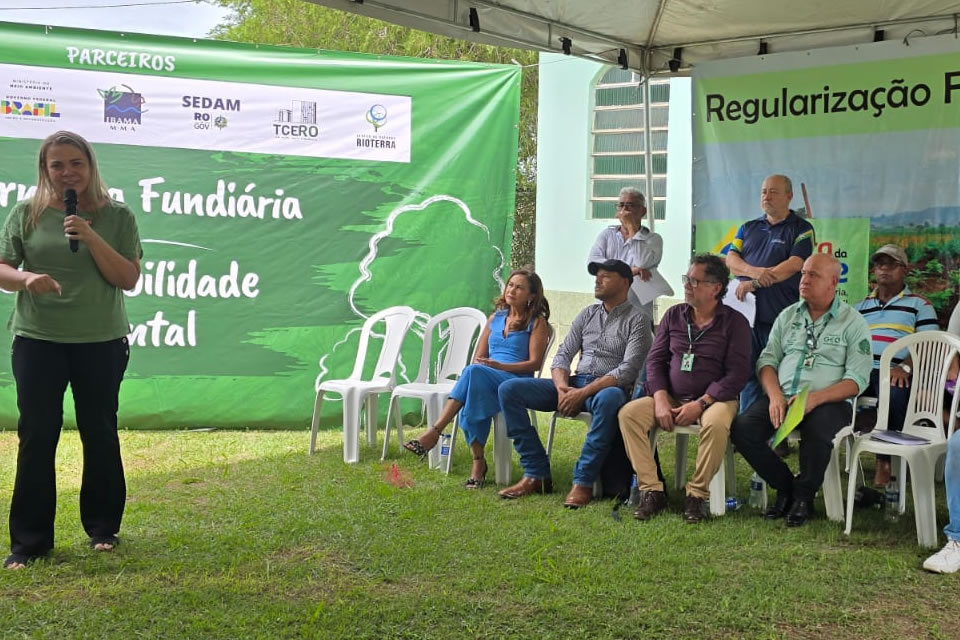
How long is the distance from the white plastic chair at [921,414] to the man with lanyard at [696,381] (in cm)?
59

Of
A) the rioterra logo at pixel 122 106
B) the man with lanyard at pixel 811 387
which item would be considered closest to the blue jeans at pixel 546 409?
the man with lanyard at pixel 811 387

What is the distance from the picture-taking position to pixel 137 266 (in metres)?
3.85

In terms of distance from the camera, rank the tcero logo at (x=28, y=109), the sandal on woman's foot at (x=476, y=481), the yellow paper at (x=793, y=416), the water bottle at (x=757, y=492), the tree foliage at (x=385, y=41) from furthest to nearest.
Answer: the tree foliage at (x=385, y=41) < the tcero logo at (x=28, y=109) < the sandal on woman's foot at (x=476, y=481) < the water bottle at (x=757, y=492) < the yellow paper at (x=793, y=416)

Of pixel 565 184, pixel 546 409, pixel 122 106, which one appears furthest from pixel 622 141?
pixel 546 409

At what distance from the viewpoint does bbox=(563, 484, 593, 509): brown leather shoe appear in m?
4.75

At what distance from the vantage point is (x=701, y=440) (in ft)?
14.9

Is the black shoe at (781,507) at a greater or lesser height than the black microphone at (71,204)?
lesser

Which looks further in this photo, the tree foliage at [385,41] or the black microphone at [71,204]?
the tree foliage at [385,41]

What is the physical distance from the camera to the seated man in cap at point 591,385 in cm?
484

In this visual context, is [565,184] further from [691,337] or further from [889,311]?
[691,337]

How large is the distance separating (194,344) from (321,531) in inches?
113

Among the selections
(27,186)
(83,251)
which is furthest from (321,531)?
(27,186)

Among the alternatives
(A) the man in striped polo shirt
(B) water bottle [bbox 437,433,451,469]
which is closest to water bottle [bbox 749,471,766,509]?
(A) the man in striped polo shirt

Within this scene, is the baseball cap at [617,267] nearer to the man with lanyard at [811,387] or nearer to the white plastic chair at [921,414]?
the man with lanyard at [811,387]
